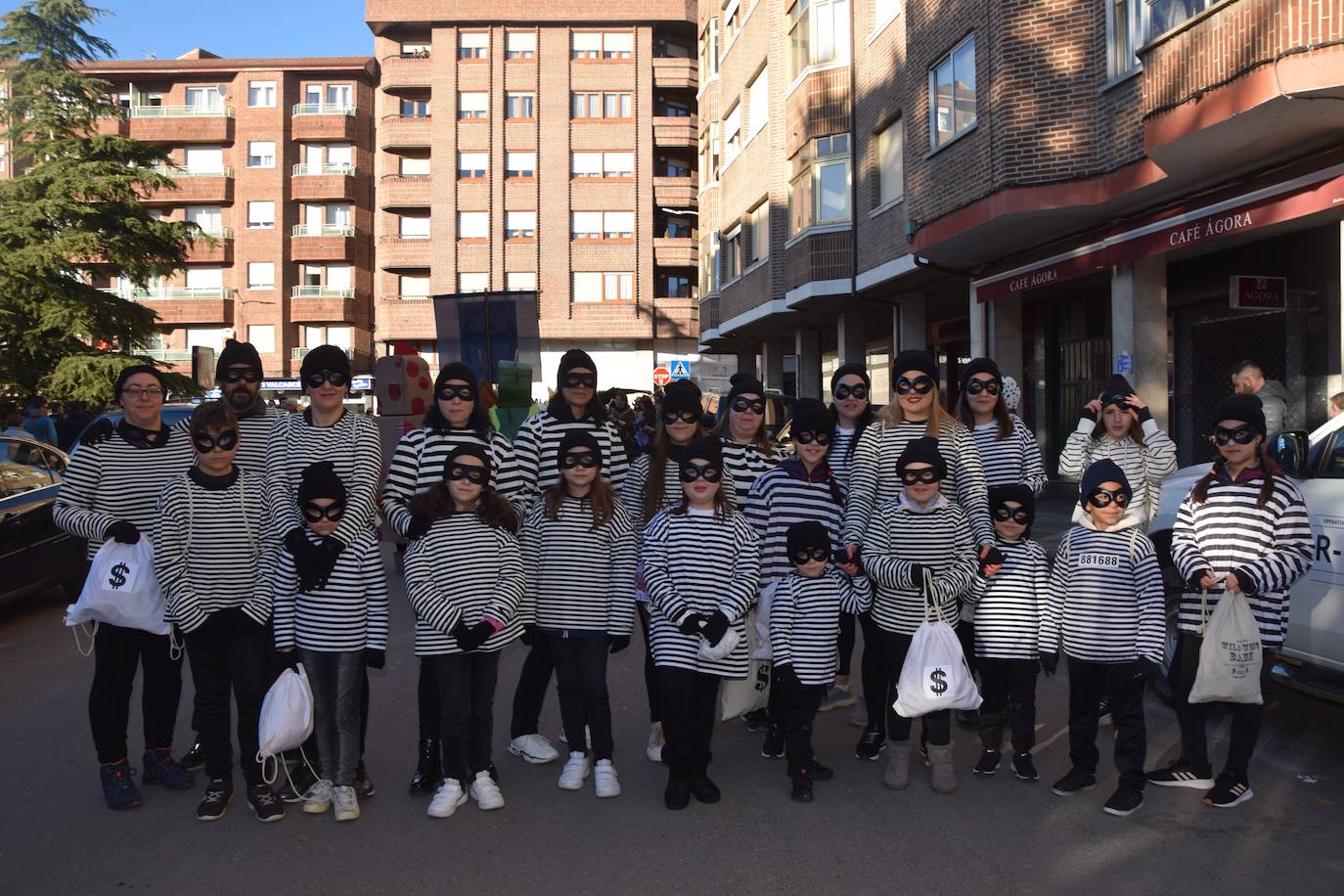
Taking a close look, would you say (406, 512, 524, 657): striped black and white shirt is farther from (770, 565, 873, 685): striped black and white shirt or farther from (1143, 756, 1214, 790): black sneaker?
(1143, 756, 1214, 790): black sneaker

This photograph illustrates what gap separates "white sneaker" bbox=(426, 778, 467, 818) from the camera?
4.60 m

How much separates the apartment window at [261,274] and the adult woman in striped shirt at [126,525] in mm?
51965

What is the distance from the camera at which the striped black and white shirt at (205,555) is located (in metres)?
4.64

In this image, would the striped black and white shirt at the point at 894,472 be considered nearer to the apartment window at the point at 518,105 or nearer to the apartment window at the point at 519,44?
the apartment window at the point at 518,105

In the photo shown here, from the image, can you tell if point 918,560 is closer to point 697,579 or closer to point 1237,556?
point 697,579

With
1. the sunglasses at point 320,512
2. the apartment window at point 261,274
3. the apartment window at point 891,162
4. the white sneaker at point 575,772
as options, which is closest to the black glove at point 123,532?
the sunglasses at point 320,512

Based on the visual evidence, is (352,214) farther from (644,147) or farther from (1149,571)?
(1149,571)

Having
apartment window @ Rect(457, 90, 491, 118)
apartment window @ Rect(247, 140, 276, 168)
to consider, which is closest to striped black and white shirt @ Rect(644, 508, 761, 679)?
apartment window @ Rect(457, 90, 491, 118)

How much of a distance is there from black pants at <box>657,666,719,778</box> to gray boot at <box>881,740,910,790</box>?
866 mm


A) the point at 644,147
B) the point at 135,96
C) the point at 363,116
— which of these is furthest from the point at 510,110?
the point at 135,96

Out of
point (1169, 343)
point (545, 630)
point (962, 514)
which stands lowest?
point (545, 630)

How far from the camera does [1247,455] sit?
185 inches

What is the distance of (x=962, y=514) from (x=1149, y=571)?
2.73ft

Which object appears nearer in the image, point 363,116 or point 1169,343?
point 1169,343
